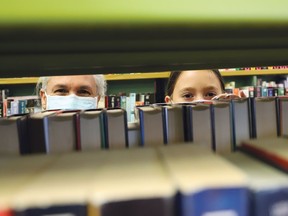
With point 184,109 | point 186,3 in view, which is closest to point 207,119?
point 184,109

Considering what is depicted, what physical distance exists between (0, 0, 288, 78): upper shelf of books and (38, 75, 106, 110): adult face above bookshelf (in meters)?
1.04

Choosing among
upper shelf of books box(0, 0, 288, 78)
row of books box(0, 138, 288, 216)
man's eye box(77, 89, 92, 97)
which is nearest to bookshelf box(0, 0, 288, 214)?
upper shelf of books box(0, 0, 288, 78)

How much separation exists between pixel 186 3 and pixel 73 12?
10 cm

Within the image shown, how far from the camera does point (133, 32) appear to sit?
0.33 m

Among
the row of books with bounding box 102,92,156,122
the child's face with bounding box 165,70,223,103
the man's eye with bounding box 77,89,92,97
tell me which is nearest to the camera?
the child's face with bounding box 165,70,223,103

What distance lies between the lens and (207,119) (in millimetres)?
542

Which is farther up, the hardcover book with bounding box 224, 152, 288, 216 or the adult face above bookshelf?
the adult face above bookshelf

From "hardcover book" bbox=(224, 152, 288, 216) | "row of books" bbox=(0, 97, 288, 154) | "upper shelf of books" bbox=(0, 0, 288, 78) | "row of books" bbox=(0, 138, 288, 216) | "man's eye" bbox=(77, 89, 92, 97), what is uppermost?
"upper shelf of books" bbox=(0, 0, 288, 78)

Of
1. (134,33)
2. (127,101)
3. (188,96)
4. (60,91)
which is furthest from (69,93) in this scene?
(134,33)

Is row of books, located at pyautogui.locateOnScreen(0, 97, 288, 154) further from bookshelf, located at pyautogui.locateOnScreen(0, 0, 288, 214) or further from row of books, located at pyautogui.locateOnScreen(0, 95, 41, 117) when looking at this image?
row of books, located at pyautogui.locateOnScreen(0, 95, 41, 117)

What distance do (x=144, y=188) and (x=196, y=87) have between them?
50.2 inches

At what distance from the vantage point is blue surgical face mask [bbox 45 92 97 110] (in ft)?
5.08

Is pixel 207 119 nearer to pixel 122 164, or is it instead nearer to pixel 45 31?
pixel 122 164

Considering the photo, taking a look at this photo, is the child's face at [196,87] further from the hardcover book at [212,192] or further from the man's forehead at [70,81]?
the hardcover book at [212,192]
